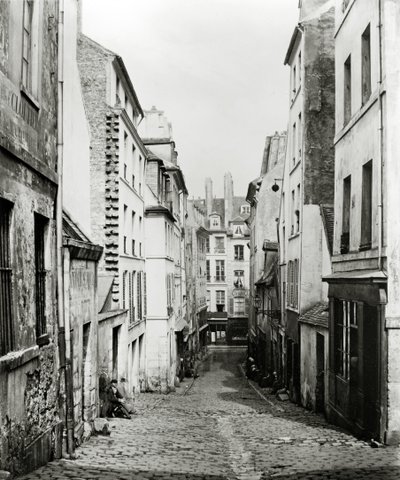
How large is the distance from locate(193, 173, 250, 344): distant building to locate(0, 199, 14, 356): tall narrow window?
64.4 metres

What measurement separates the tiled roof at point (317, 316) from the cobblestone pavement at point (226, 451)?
2656 millimetres

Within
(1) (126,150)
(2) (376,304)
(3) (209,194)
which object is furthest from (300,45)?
(3) (209,194)

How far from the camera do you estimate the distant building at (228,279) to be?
72500 mm

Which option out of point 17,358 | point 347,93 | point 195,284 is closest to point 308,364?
point 347,93

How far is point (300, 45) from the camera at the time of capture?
23.9 meters

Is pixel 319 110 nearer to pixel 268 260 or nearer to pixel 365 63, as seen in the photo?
pixel 365 63

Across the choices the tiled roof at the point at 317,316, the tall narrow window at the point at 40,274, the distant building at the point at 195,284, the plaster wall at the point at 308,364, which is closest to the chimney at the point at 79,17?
the tiled roof at the point at 317,316

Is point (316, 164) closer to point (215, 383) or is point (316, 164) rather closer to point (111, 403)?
point (111, 403)

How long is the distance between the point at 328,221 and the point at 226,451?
34.0 feet

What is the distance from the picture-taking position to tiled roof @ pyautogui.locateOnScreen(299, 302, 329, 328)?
18914 mm

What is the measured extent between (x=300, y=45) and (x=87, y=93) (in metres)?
7.89

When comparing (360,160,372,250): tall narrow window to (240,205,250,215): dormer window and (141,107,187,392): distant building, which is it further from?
(240,205,250,215): dormer window

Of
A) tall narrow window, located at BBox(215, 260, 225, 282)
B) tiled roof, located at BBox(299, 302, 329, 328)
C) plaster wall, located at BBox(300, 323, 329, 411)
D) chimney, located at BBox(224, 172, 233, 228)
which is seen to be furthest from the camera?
chimney, located at BBox(224, 172, 233, 228)

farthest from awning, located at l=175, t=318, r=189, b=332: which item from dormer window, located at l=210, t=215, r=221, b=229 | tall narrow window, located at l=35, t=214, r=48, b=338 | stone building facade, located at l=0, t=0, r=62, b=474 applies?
dormer window, located at l=210, t=215, r=221, b=229
